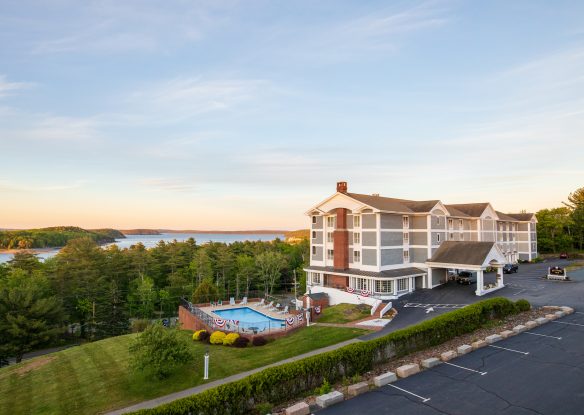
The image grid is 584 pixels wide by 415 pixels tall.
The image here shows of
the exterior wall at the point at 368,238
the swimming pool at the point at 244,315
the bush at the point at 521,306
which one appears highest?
the exterior wall at the point at 368,238

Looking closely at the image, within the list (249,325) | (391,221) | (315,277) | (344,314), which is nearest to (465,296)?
(391,221)

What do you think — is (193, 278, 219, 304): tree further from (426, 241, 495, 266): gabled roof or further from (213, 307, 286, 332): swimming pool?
(426, 241, 495, 266): gabled roof

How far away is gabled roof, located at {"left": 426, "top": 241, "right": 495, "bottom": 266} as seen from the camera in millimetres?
36750

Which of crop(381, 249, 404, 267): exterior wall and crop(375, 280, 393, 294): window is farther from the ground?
crop(381, 249, 404, 267): exterior wall

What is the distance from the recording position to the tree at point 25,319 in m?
33.9

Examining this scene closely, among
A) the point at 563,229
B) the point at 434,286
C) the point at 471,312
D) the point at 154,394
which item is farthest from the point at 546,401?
the point at 563,229

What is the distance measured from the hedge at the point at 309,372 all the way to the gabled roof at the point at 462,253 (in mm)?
21093

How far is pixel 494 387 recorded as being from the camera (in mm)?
11750

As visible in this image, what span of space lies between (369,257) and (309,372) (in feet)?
94.7

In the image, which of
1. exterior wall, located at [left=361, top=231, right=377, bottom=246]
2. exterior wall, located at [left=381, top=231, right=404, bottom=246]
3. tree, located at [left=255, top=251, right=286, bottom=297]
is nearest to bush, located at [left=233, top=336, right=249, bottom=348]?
exterior wall, located at [left=361, top=231, right=377, bottom=246]

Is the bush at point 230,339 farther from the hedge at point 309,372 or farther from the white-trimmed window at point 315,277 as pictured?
the white-trimmed window at point 315,277

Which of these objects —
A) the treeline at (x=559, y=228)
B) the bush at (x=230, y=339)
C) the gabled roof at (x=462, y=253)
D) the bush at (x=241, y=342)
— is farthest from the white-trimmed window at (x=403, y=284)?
the treeline at (x=559, y=228)

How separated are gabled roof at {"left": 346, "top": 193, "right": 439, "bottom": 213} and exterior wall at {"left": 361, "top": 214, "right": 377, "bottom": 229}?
1.35 m

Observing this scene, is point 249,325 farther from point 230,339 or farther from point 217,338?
point 230,339
